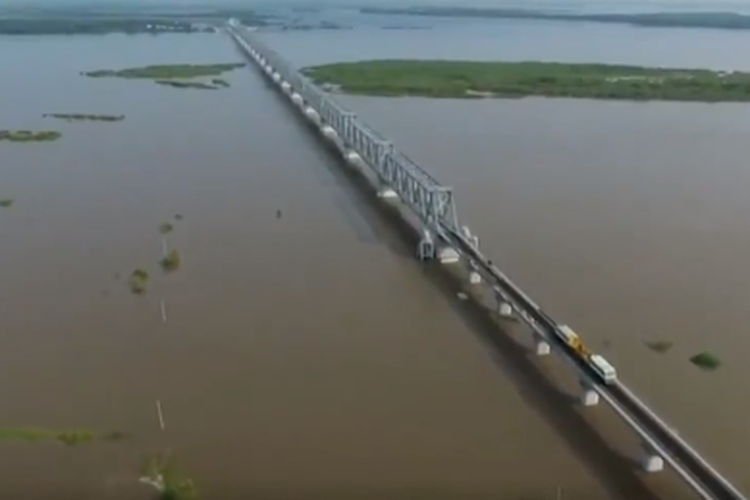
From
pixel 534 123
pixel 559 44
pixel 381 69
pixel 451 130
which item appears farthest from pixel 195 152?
pixel 559 44

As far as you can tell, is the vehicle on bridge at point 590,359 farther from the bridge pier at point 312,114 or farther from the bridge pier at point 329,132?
the bridge pier at point 312,114

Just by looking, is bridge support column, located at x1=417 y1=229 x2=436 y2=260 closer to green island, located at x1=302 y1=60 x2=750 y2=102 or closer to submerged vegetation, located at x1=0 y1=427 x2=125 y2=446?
submerged vegetation, located at x1=0 y1=427 x2=125 y2=446

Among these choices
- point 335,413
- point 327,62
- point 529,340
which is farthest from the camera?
Result: point 327,62

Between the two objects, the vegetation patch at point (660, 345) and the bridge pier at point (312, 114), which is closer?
the vegetation patch at point (660, 345)

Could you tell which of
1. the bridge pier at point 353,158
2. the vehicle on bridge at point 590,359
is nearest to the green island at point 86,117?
the bridge pier at point 353,158

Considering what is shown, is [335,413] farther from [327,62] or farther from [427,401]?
[327,62]

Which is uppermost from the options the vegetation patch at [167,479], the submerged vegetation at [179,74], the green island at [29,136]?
the submerged vegetation at [179,74]
